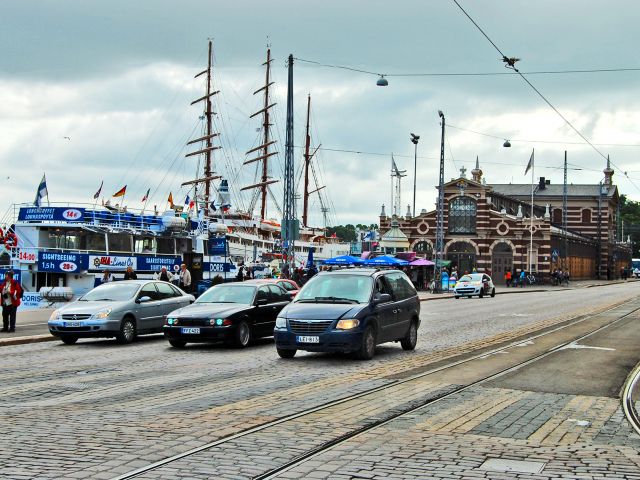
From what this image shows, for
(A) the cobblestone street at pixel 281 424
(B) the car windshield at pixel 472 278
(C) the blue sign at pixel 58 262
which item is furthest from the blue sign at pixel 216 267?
(A) the cobblestone street at pixel 281 424

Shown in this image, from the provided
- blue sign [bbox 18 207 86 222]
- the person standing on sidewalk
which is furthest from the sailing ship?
the person standing on sidewalk

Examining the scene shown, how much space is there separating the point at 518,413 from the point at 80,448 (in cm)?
507

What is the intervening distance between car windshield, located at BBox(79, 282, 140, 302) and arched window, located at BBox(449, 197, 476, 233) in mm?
67853

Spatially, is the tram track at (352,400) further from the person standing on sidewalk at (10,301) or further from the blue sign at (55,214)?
the blue sign at (55,214)

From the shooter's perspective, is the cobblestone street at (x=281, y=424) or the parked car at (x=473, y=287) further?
the parked car at (x=473, y=287)

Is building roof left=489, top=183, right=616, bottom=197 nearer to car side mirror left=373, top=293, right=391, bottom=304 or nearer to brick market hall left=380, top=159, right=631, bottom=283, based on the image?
brick market hall left=380, top=159, right=631, bottom=283

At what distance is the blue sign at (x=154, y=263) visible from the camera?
39062 millimetres

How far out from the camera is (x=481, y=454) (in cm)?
766

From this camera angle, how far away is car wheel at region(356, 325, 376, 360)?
15703 mm

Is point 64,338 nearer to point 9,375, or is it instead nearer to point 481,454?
point 9,375

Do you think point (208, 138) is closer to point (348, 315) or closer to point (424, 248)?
point (424, 248)

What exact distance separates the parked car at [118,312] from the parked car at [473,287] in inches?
1243

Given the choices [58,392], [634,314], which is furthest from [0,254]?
[58,392]

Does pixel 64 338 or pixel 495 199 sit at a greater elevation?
pixel 495 199
